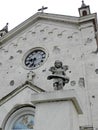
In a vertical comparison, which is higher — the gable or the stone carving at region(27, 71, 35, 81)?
the gable

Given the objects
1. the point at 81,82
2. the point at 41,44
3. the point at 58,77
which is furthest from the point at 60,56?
the point at 58,77

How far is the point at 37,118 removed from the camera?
4.47 m

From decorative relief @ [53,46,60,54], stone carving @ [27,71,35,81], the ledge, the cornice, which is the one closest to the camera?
the ledge

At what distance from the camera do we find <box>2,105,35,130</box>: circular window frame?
10.6 metres

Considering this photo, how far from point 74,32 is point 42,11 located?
3314 mm

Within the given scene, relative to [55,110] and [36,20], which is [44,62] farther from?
[55,110]

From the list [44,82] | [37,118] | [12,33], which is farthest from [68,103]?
[12,33]

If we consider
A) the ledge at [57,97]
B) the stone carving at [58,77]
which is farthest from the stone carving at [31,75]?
the ledge at [57,97]

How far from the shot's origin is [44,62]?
12445mm

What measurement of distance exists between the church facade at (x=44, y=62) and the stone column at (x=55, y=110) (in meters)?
3.73

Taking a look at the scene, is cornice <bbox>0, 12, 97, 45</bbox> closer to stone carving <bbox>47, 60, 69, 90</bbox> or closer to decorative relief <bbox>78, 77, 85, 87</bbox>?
decorative relief <bbox>78, 77, 85, 87</bbox>

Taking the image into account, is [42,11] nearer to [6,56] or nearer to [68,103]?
[6,56]

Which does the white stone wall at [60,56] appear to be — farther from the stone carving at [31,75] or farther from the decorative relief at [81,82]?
the stone carving at [31,75]

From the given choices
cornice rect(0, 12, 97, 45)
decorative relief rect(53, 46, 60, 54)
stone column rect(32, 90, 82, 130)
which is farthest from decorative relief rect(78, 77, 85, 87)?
stone column rect(32, 90, 82, 130)
